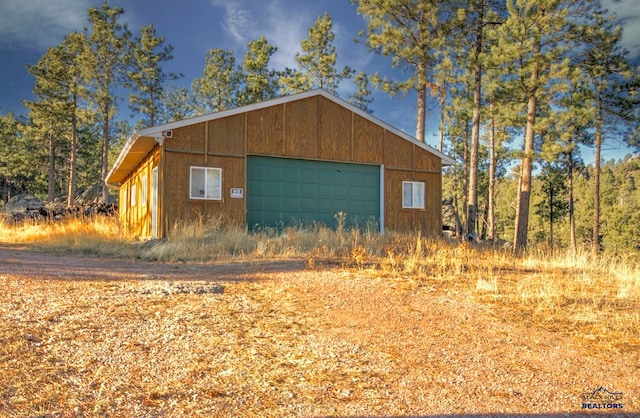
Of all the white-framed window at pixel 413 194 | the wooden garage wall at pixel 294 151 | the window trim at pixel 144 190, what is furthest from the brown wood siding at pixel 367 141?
the window trim at pixel 144 190

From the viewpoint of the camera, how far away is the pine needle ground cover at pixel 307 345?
258cm

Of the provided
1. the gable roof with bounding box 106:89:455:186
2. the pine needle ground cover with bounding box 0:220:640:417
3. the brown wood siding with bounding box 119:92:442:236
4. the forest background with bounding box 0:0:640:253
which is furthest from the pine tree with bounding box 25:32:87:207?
the pine needle ground cover with bounding box 0:220:640:417

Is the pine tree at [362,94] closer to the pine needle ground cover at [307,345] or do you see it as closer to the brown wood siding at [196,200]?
the brown wood siding at [196,200]

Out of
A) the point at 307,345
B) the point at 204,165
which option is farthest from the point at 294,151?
the point at 307,345

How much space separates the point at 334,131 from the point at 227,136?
3411 mm

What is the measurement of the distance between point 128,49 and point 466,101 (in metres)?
21.1

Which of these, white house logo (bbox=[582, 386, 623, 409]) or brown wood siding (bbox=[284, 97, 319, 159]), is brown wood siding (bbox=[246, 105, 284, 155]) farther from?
white house logo (bbox=[582, 386, 623, 409])

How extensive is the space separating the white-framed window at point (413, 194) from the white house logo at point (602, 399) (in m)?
12.4

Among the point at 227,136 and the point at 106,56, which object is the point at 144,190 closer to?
the point at 227,136

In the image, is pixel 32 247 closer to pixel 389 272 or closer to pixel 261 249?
pixel 261 249

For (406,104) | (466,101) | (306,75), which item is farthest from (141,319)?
(306,75)

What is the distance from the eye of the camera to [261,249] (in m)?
8.82

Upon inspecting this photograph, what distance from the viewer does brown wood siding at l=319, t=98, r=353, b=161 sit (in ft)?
46.1

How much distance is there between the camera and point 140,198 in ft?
51.0
